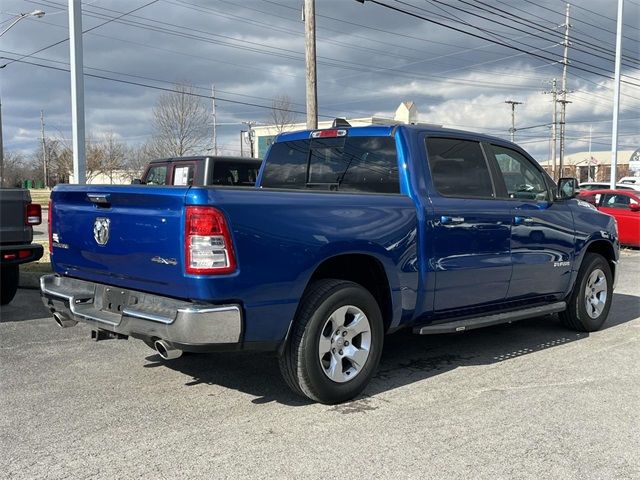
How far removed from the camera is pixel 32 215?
7.30 meters

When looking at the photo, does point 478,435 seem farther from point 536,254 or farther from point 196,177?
point 196,177

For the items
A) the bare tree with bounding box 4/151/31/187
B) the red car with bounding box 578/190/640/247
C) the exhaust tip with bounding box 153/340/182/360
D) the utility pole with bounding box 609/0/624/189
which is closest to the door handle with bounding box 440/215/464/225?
the exhaust tip with bounding box 153/340/182/360

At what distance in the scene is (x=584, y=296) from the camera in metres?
6.79

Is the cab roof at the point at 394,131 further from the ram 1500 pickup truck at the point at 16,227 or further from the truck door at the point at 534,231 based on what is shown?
the ram 1500 pickup truck at the point at 16,227

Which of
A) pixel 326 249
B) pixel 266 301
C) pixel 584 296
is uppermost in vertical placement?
pixel 326 249

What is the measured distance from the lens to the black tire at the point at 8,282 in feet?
24.7

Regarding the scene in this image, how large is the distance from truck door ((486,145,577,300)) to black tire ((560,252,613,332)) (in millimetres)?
351

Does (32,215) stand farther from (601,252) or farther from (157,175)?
(601,252)

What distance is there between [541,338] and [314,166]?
3070 mm

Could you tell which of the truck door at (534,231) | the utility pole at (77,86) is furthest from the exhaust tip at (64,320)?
the utility pole at (77,86)

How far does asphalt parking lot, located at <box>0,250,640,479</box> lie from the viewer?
11.5ft

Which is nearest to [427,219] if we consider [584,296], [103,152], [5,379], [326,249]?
[326,249]

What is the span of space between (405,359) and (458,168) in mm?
1764

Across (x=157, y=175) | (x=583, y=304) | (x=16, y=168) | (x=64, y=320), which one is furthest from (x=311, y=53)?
(x=16, y=168)
